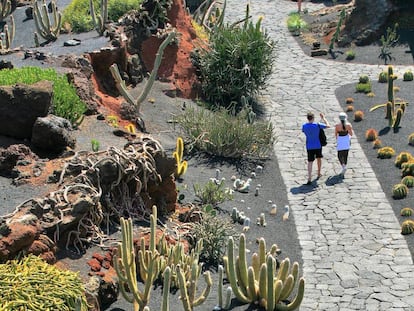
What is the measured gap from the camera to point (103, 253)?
36.0ft

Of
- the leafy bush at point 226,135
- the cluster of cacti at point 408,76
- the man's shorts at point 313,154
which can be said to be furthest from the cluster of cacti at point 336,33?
the man's shorts at point 313,154

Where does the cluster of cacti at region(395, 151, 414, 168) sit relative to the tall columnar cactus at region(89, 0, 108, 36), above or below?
below

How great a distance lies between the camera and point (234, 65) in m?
18.9

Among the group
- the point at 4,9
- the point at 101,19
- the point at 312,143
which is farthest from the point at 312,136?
the point at 4,9

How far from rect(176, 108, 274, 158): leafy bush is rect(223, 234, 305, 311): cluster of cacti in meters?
5.47

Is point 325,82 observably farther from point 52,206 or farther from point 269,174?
point 52,206

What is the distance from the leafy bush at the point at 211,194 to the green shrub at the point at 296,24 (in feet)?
44.8

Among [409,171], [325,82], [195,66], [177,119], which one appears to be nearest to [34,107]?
[177,119]

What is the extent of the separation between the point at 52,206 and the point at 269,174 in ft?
19.7

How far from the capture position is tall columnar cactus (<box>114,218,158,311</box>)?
9.65 meters

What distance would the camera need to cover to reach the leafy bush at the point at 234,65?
18.9 m

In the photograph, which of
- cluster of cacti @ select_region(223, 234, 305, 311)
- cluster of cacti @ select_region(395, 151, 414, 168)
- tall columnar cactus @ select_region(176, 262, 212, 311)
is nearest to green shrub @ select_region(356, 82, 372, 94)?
cluster of cacti @ select_region(395, 151, 414, 168)

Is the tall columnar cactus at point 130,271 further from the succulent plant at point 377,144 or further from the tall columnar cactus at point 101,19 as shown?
the tall columnar cactus at point 101,19

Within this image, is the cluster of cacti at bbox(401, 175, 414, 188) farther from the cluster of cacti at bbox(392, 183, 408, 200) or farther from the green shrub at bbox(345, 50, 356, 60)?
the green shrub at bbox(345, 50, 356, 60)
